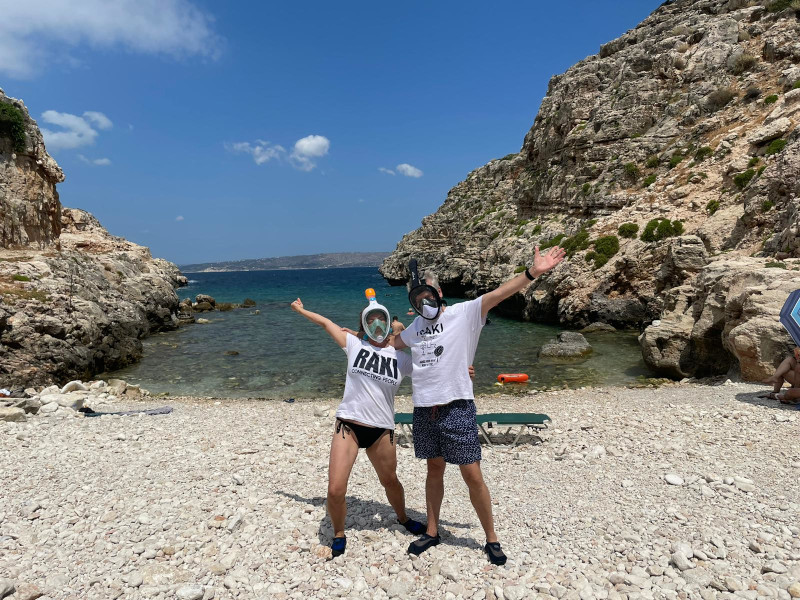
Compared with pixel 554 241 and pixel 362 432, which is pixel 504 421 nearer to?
pixel 362 432

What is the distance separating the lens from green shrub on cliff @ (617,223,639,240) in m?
31.5

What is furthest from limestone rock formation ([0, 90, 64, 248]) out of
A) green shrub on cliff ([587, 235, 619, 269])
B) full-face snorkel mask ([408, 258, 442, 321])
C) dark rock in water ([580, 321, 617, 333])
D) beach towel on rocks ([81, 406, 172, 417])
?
green shrub on cliff ([587, 235, 619, 269])

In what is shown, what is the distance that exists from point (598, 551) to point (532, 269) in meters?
2.97

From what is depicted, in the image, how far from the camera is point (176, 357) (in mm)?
24453

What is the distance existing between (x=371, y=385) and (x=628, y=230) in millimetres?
32206

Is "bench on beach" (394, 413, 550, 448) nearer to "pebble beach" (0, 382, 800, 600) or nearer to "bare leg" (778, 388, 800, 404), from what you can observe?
"pebble beach" (0, 382, 800, 600)

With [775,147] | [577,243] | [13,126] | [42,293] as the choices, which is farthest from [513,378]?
[13,126]

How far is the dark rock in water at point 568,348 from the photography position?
21.6 meters

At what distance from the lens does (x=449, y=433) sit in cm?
421

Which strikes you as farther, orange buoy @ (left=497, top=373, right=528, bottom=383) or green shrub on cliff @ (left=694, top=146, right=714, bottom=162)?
green shrub on cliff @ (left=694, top=146, right=714, bottom=162)

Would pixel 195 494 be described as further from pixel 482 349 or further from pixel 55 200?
pixel 55 200

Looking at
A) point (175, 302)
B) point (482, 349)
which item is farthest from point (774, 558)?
point (175, 302)

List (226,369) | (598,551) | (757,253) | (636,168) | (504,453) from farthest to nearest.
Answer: (636,168)
(226,369)
(757,253)
(504,453)
(598,551)

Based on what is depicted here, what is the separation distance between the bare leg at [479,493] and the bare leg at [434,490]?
0.96 feet
